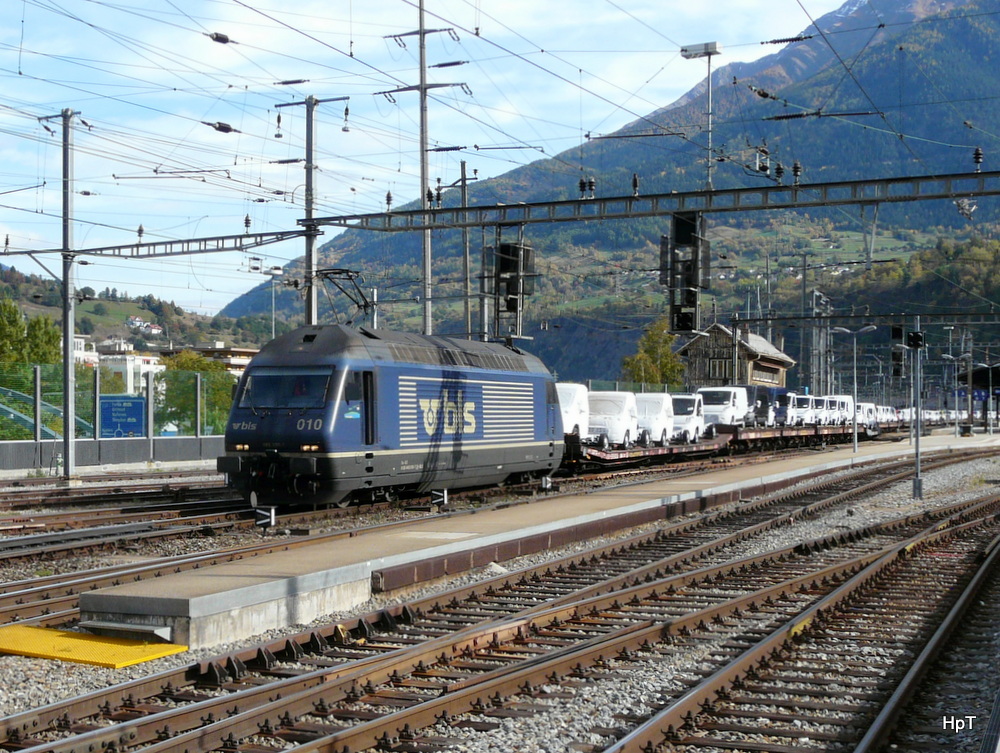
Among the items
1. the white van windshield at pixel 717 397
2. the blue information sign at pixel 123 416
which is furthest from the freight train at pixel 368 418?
the white van windshield at pixel 717 397

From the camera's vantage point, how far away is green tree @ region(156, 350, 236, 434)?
119 feet

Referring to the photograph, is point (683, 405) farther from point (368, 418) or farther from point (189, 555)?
point (189, 555)

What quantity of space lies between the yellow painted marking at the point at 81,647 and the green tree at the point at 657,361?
2678 inches

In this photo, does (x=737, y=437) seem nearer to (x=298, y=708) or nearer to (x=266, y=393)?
(x=266, y=393)

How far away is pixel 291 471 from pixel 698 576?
7763 mm

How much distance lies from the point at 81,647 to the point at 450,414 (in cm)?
1342

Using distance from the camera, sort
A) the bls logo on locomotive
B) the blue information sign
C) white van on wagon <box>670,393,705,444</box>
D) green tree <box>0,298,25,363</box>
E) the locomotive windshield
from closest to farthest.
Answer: the locomotive windshield < the bls logo on locomotive < the blue information sign < white van on wagon <box>670,393,705,444</box> < green tree <box>0,298,25,363</box>

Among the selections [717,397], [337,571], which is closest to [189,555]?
[337,571]

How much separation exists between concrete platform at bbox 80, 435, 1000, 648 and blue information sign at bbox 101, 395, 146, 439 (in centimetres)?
1769

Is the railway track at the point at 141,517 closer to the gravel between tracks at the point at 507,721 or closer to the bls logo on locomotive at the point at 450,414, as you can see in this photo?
the bls logo on locomotive at the point at 450,414

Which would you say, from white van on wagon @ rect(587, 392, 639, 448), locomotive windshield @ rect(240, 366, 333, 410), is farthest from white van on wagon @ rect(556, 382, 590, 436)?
locomotive windshield @ rect(240, 366, 333, 410)

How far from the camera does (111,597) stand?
9984 mm

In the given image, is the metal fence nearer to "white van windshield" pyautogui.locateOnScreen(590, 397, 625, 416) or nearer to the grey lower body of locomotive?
"white van windshield" pyautogui.locateOnScreen(590, 397, 625, 416)

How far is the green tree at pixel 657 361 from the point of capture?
77750 mm
